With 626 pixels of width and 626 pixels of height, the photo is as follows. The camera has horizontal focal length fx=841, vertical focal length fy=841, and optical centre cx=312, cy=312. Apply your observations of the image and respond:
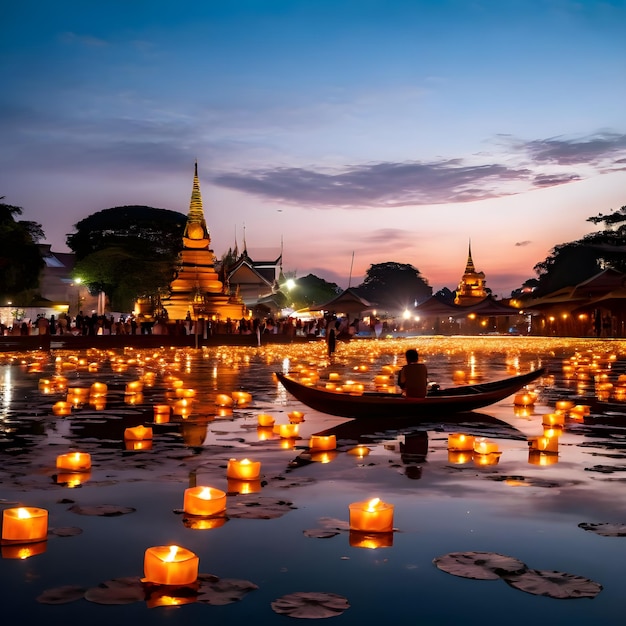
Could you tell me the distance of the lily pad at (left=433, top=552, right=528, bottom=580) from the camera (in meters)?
4.46

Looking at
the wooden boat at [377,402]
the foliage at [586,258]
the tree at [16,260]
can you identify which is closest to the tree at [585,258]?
the foliage at [586,258]

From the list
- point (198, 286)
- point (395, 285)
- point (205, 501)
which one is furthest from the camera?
point (395, 285)

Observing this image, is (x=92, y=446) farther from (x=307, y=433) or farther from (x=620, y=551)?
(x=620, y=551)

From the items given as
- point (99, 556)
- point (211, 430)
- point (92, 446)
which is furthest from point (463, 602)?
point (211, 430)

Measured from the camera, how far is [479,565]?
4602 mm

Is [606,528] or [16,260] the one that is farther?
[16,260]

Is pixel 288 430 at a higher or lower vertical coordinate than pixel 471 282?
lower

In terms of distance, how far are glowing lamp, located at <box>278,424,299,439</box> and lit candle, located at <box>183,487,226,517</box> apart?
362cm

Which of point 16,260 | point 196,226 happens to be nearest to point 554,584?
point 16,260

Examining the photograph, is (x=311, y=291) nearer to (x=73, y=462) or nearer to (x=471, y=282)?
(x=471, y=282)

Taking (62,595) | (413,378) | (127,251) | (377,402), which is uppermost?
(127,251)

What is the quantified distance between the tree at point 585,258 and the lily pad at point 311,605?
68.8m

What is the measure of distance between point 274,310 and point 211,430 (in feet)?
293

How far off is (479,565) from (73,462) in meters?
4.12
